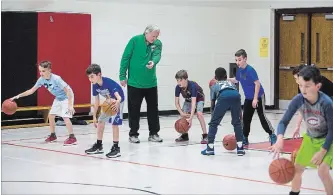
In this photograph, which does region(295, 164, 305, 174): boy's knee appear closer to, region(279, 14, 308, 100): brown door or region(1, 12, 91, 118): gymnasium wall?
region(1, 12, 91, 118): gymnasium wall

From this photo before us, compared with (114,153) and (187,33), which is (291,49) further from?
(114,153)

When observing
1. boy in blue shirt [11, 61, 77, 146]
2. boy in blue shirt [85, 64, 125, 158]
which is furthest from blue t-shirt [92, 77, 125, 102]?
boy in blue shirt [11, 61, 77, 146]

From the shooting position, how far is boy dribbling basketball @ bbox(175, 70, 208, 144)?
34.4 ft

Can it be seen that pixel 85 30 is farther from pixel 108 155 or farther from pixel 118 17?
pixel 108 155

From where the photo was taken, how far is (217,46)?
1669 cm

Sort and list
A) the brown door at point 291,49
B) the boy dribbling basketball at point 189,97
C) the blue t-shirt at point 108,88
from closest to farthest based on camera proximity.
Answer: the blue t-shirt at point 108,88
the boy dribbling basketball at point 189,97
the brown door at point 291,49

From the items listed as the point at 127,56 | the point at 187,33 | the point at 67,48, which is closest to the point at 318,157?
the point at 127,56

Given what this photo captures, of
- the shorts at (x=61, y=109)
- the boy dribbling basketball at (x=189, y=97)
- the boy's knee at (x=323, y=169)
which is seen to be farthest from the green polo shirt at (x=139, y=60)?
the boy's knee at (x=323, y=169)

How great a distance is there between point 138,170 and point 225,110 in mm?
1775

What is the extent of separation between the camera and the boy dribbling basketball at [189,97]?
10.5 meters

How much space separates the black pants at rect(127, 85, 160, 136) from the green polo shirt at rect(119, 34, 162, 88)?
4.5 inches

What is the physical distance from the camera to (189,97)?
1077 centimetres

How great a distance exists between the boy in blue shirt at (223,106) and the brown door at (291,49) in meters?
8.09

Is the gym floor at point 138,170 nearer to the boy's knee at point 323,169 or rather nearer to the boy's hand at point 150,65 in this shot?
the boy's knee at point 323,169
